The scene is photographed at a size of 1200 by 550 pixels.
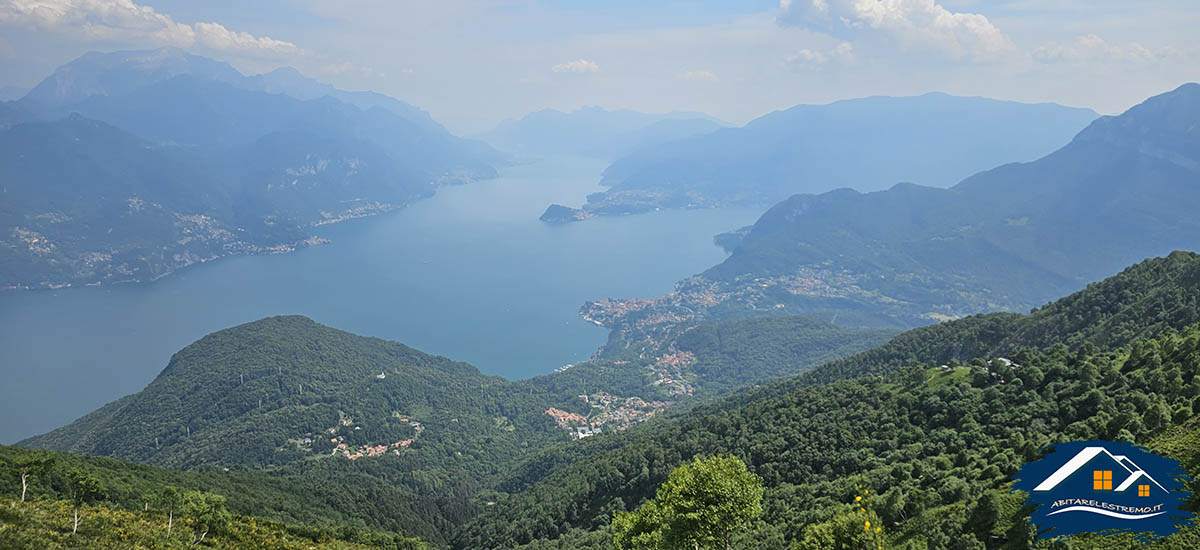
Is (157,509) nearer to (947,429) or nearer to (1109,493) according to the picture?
(1109,493)

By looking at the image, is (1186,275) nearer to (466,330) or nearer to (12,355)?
(466,330)

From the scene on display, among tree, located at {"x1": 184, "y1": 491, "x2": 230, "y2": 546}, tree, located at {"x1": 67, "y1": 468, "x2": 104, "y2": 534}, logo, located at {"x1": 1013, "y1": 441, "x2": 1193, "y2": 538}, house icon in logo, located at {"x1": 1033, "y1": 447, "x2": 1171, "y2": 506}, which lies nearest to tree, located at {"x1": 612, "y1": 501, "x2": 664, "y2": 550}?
logo, located at {"x1": 1013, "y1": 441, "x2": 1193, "y2": 538}

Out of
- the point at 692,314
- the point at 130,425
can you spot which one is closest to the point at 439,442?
the point at 130,425

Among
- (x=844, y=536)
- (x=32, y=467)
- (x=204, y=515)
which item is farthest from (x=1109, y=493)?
(x=32, y=467)

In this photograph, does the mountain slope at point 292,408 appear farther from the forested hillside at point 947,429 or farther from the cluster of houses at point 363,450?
the forested hillside at point 947,429

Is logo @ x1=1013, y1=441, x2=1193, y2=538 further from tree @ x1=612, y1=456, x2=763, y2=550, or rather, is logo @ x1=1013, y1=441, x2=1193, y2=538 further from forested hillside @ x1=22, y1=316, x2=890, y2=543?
forested hillside @ x1=22, y1=316, x2=890, y2=543

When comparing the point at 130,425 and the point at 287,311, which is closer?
the point at 130,425

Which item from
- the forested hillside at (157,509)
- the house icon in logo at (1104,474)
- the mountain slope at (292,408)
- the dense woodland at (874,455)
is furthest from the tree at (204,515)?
the mountain slope at (292,408)
